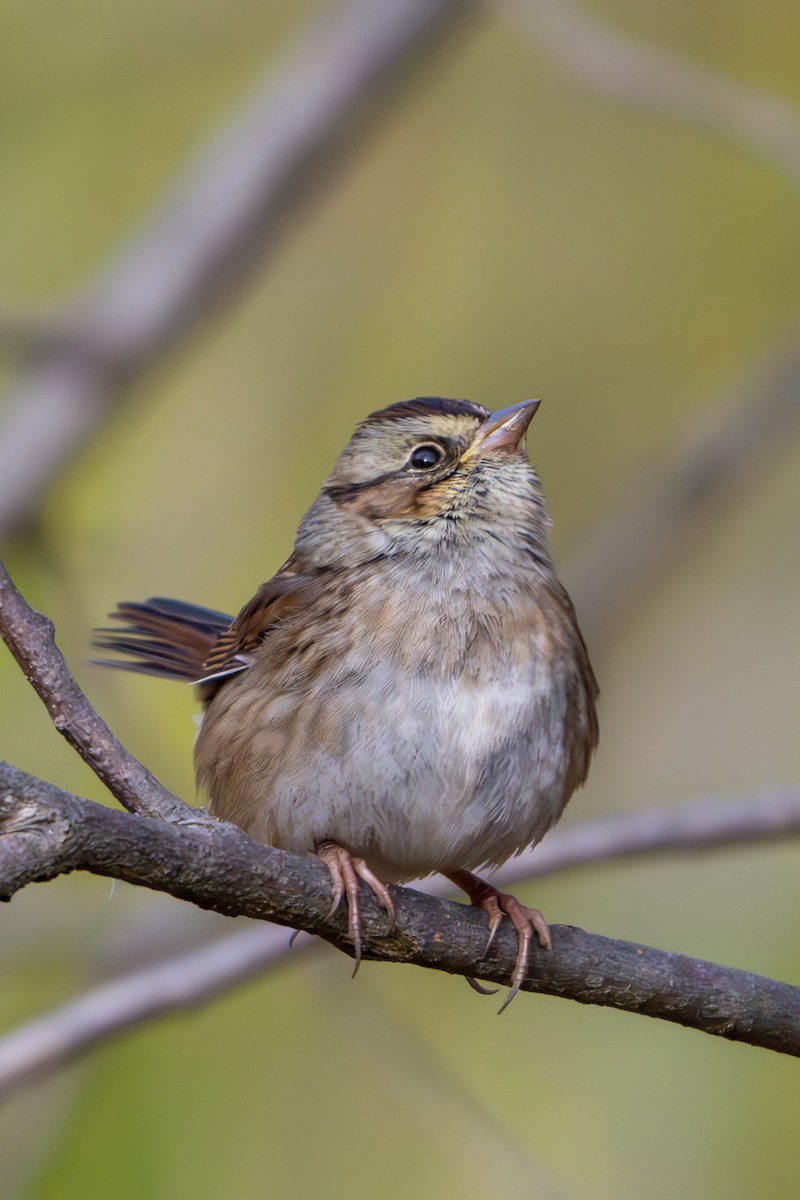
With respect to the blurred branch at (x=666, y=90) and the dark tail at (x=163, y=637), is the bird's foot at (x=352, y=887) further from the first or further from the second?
the blurred branch at (x=666, y=90)

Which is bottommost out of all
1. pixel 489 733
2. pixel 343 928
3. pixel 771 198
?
pixel 343 928

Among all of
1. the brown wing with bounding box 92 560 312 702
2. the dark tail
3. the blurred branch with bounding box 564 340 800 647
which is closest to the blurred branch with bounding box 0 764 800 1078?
the brown wing with bounding box 92 560 312 702

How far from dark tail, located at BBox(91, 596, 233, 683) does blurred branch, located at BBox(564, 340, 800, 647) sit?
5.93 ft

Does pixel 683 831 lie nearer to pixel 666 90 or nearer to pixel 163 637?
pixel 163 637

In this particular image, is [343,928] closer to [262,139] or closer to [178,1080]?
[178,1080]

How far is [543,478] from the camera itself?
23.1ft

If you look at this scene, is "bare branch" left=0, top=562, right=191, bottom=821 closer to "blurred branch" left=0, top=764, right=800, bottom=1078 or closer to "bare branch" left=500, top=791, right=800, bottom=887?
"blurred branch" left=0, top=764, right=800, bottom=1078

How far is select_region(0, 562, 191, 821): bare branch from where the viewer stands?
2.15 metres

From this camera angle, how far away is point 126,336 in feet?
15.1

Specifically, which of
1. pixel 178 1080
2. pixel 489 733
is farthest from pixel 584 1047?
pixel 489 733

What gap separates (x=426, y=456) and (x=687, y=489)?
2204mm

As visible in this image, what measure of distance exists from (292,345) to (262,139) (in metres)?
2.30

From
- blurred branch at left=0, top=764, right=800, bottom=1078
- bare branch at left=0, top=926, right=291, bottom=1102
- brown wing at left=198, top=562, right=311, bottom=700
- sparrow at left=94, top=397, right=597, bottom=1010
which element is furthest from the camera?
bare branch at left=0, top=926, right=291, bottom=1102

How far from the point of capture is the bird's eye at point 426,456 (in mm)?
3451
